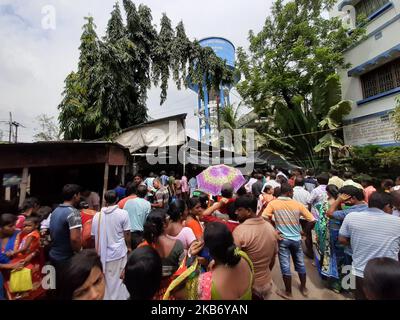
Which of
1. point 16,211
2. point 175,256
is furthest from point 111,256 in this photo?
point 16,211

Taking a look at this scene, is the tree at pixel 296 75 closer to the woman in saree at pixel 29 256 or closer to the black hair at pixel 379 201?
the black hair at pixel 379 201

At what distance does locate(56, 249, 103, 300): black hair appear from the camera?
1.32 m

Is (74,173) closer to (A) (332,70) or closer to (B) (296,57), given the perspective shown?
(B) (296,57)

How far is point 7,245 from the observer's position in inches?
99.5

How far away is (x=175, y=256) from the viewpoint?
2.14m

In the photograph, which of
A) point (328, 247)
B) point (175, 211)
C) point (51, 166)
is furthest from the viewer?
point (51, 166)

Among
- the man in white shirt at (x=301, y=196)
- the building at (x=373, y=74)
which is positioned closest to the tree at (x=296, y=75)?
the building at (x=373, y=74)

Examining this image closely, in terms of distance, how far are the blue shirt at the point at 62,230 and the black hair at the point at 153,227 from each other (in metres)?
1.13

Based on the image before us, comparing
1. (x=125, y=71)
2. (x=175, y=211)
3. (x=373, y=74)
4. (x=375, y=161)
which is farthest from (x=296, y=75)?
(x=175, y=211)

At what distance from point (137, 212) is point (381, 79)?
41.3ft

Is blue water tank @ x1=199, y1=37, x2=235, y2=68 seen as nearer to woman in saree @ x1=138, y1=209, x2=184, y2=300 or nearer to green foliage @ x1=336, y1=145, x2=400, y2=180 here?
green foliage @ x1=336, y1=145, x2=400, y2=180

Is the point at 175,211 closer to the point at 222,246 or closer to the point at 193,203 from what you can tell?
the point at 193,203

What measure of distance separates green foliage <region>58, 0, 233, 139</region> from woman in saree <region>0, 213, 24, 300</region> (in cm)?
730

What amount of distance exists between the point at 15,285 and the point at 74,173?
6.43 meters
